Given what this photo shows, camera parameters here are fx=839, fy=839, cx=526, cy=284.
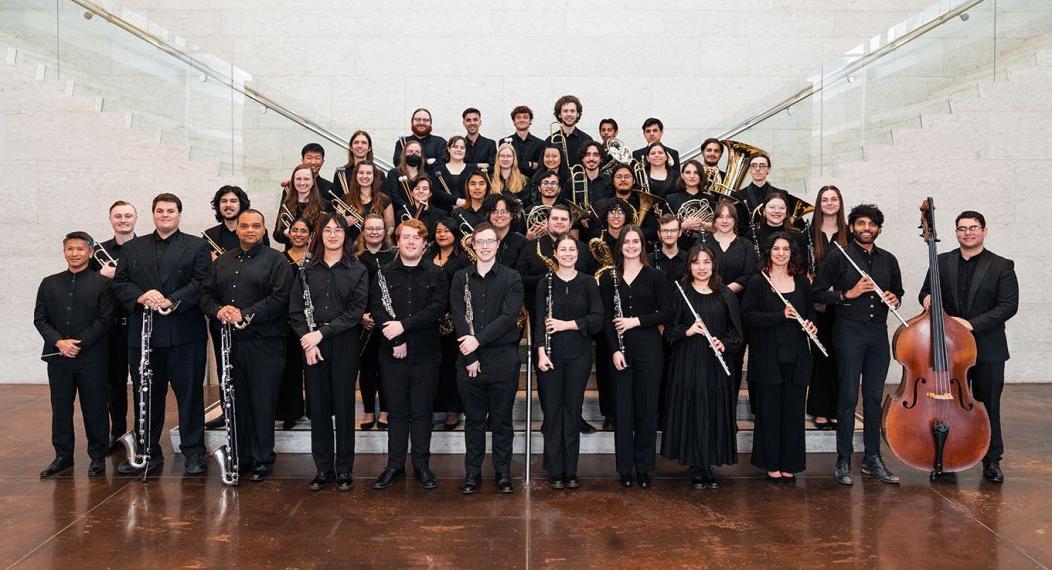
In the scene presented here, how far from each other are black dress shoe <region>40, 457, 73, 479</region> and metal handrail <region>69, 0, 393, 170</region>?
299 cm

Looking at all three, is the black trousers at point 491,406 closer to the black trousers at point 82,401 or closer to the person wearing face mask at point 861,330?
the person wearing face mask at point 861,330

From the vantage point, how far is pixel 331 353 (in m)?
4.13

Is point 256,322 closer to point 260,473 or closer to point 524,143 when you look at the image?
point 260,473

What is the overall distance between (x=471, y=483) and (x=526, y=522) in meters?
0.51

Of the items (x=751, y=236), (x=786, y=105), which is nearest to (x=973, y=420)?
(x=751, y=236)

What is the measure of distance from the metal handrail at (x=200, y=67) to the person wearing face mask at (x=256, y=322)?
7.72 ft

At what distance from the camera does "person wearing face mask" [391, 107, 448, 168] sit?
5906 mm

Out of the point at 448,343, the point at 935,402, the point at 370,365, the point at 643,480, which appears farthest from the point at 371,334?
the point at 935,402

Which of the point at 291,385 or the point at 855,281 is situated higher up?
the point at 855,281

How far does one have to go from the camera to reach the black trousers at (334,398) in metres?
4.14

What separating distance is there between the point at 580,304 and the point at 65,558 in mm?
2430

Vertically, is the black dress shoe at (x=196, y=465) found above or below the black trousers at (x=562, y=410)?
below

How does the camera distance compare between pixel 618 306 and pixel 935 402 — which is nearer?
pixel 935 402

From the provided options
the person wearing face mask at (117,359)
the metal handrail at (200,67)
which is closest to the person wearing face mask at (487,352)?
the person wearing face mask at (117,359)
